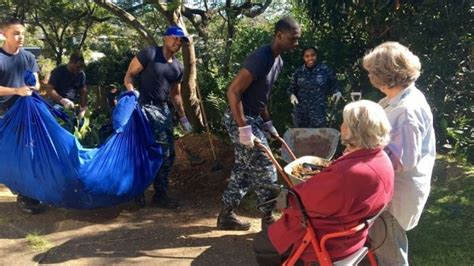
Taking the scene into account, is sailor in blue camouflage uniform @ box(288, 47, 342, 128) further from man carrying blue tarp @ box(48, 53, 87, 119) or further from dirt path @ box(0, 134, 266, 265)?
man carrying blue tarp @ box(48, 53, 87, 119)

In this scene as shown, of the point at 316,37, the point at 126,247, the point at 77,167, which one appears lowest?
the point at 126,247

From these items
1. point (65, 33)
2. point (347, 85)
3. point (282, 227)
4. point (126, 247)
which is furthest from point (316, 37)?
point (65, 33)

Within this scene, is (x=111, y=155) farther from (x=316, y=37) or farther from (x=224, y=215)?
(x=316, y=37)

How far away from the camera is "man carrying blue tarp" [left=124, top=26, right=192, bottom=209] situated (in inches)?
186

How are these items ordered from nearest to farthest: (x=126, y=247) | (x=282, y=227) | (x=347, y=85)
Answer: (x=282, y=227) → (x=126, y=247) → (x=347, y=85)

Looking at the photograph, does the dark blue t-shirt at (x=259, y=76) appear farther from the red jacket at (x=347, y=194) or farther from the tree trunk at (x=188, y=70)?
the tree trunk at (x=188, y=70)

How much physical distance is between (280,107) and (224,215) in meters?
2.11

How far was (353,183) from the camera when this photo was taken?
7.59ft

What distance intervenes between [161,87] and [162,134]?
45 cm

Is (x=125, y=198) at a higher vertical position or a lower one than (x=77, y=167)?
lower

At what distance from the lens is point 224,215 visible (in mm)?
4367

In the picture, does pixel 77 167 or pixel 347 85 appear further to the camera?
pixel 347 85

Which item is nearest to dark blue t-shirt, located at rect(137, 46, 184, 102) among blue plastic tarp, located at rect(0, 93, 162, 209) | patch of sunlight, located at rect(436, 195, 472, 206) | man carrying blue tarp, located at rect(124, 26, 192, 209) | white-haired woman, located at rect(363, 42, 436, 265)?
man carrying blue tarp, located at rect(124, 26, 192, 209)

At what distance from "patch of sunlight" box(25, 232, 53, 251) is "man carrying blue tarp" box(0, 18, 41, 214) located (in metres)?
0.65
